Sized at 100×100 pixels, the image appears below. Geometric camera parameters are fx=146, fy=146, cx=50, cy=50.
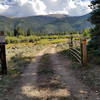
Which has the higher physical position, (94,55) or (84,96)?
(94,55)

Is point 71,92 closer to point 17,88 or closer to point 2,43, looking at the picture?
point 17,88

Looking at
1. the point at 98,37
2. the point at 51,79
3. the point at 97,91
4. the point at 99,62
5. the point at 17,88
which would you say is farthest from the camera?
the point at 98,37

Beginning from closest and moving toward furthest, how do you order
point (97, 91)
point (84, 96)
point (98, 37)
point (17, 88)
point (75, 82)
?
point (84, 96), point (97, 91), point (17, 88), point (75, 82), point (98, 37)

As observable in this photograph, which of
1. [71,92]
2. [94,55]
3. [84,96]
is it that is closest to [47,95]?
[71,92]

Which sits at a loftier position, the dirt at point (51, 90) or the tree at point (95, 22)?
the tree at point (95, 22)

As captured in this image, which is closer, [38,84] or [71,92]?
[71,92]

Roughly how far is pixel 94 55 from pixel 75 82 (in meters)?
5.04

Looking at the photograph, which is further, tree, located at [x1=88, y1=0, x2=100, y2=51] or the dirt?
tree, located at [x1=88, y1=0, x2=100, y2=51]

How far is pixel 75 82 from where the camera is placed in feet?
24.0

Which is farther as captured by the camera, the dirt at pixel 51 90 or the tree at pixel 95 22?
the tree at pixel 95 22

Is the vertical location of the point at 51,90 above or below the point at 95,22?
below

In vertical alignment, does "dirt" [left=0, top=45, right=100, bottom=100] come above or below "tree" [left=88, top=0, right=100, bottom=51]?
below

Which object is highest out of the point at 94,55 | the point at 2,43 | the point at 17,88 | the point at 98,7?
the point at 98,7

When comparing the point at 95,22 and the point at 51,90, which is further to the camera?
the point at 95,22
